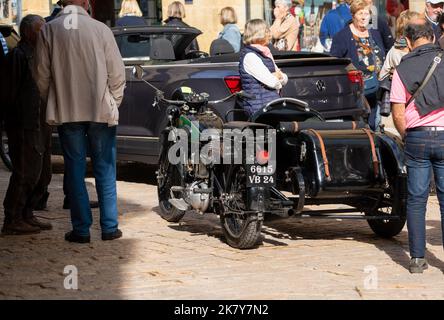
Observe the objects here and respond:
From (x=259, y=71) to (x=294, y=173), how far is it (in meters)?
1.41

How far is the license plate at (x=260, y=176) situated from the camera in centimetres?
898

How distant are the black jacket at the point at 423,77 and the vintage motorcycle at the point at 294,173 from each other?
101 cm

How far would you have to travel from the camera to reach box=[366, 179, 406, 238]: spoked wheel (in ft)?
29.6

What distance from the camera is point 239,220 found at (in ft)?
30.5

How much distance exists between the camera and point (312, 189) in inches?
351

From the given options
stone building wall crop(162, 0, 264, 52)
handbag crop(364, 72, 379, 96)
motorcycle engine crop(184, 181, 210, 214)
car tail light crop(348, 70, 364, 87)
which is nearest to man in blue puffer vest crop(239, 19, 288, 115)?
motorcycle engine crop(184, 181, 210, 214)

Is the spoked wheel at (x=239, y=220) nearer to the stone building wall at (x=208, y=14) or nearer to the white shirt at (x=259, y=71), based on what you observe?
the white shirt at (x=259, y=71)

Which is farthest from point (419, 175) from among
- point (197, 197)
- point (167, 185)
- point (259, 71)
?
point (167, 185)

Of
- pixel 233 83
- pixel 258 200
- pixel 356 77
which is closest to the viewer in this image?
pixel 258 200

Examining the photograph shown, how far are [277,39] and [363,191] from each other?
8019 millimetres

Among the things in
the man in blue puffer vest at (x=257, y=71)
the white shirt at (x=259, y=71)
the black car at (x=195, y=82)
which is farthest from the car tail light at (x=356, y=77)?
the white shirt at (x=259, y=71)

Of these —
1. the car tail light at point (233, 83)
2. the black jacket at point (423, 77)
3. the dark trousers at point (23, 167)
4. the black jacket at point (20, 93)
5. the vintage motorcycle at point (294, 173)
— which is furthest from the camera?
the car tail light at point (233, 83)

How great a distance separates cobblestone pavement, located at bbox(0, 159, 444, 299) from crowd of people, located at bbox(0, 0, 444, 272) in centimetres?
35

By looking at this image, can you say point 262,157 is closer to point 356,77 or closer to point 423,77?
point 423,77
